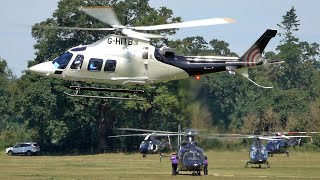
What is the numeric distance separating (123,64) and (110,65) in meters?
0.57

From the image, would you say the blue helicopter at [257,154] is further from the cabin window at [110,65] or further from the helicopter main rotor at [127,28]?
the helicopter main rotor at [127,28]

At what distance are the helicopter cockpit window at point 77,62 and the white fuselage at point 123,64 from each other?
2.2 inches

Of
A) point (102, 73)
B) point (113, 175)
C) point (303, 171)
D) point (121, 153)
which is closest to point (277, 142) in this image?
point (121, 153)

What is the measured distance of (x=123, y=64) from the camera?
43094 millimetres

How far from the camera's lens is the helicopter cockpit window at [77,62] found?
143 ft

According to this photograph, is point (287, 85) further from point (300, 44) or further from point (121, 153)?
point (121, 153)

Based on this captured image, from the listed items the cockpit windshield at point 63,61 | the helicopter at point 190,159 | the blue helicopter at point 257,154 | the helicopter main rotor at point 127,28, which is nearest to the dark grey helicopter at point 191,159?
the helicopter at point 190,159

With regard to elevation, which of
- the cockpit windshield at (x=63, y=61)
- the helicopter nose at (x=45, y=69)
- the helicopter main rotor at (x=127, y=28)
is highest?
the helicopter main rotor at (x=127, y=28)

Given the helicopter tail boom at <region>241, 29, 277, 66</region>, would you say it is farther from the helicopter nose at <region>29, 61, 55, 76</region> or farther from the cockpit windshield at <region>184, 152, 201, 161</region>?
the helicopter nose at <region>29, 61, 55, 76</region>

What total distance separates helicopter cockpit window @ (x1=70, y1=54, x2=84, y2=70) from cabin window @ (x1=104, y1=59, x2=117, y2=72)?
48.6 inches

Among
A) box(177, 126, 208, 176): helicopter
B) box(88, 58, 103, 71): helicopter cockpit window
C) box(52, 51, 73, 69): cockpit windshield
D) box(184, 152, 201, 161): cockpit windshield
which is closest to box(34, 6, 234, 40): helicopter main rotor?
box(88, 58, 103, 71): helicopter cockpit window

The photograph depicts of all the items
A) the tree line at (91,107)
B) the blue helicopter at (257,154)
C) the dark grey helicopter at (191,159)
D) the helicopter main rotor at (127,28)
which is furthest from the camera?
the tree line at (91,107)

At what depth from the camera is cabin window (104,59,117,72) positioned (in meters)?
43.1

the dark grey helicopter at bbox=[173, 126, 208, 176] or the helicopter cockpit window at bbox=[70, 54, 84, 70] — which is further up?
the helicopter cockpit window at bbox=[70, 54, 84, 70]
